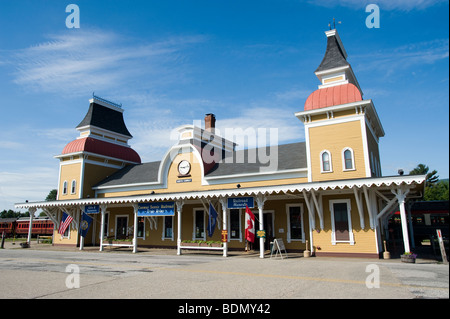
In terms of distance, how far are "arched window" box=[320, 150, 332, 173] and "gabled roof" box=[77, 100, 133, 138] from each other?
20653mm

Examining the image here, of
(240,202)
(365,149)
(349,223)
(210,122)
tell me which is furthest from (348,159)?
(210,122)

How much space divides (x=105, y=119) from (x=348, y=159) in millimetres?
22791

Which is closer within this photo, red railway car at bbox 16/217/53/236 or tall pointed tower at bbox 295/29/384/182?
tall pointed tower at bbox 295/29/384/182

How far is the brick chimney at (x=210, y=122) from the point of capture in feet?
87.4

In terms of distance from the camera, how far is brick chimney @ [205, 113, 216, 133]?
26650 mm

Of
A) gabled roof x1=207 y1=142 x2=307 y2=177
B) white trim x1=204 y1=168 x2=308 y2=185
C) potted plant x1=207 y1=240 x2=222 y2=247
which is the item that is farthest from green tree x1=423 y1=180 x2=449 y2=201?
potted plant x1=207 y1=240 x2=222 y2=247

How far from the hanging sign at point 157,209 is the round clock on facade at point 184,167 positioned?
11.3ft

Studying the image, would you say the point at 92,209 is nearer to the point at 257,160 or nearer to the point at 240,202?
the point at 240,202

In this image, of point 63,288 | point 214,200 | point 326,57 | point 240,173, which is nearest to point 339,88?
point 326,57

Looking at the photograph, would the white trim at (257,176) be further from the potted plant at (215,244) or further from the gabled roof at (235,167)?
the potted plant at (215,244)

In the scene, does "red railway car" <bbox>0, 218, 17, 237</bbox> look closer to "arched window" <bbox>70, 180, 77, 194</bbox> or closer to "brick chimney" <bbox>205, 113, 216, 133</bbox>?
"arched window" <bbox>70, 180, 77, 194</bbox>
